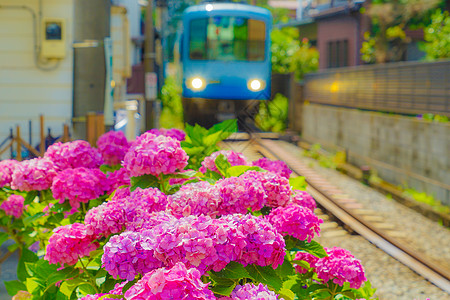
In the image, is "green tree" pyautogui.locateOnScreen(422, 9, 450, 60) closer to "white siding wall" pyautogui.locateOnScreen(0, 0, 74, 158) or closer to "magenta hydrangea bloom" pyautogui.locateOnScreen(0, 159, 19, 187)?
"white siding wall" pyautogui.locateOnScreen(0, 0, 74, 158)

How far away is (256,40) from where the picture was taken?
56.0ft

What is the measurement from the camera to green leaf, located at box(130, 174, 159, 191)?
3.14 meters

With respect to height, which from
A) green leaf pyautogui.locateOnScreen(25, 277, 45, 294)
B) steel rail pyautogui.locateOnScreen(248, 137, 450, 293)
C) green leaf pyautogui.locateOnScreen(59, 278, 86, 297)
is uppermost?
green leaf pyautogui.locateOnScreen(59, 278, 86, 297)

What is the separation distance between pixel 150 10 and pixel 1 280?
15685 millimetres

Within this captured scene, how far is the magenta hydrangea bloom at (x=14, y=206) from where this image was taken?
4301 mm

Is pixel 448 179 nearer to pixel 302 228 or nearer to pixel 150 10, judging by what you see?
pixel 302 228

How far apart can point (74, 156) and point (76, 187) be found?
509 mm

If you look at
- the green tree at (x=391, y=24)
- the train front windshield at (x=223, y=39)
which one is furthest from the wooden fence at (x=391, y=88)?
the green tree at (x=391, y=24)

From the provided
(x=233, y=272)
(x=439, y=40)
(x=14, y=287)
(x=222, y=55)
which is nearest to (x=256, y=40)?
(x=222, y=55)

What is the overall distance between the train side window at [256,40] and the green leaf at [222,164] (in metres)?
13.9

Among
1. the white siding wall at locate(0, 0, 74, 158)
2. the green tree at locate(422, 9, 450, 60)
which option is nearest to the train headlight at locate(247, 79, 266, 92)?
the green tree at locate(422, 9, 450, 60)

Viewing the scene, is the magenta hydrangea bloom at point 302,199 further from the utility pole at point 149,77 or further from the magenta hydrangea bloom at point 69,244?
the utility pole at point 149,77

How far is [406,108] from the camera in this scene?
1314cm

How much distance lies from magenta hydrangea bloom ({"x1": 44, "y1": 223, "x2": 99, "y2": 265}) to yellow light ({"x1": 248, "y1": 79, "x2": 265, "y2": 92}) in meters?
14.3
